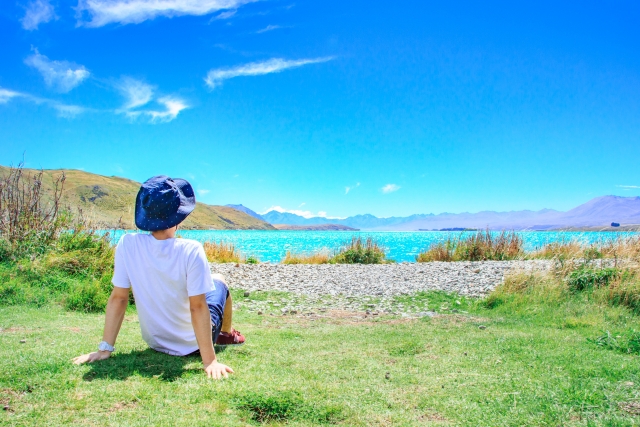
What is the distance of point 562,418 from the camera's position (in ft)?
9.87

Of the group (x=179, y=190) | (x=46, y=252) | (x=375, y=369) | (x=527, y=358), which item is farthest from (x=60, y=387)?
(x=46, y=252)

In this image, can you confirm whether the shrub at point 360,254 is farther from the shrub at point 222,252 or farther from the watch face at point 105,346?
the watch face at point 105,346

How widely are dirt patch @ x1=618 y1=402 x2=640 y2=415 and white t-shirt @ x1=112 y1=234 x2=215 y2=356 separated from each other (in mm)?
3300

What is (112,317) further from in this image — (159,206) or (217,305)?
(159,206)

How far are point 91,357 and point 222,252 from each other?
18.5 m

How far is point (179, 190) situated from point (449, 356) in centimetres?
337

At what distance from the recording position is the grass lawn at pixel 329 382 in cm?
298

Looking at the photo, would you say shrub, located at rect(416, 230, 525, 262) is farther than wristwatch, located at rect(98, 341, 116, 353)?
Yes

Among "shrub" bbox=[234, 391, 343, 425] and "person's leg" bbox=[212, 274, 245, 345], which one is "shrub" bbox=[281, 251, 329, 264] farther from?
"shrub" bbox=[234, 391, 343, 425]

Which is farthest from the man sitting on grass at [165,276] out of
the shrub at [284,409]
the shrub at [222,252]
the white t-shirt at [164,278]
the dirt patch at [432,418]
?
the shrub at [222,252]

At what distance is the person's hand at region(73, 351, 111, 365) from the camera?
12.4 ft

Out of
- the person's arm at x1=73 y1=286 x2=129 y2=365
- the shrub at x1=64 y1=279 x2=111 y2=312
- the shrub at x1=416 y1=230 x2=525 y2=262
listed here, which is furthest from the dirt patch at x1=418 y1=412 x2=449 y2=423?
the shrub at x1=416 y1=230 x2=525 y2=262

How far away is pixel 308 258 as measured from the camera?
23453 millimetres

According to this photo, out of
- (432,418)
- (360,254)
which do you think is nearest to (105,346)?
(432,418)
